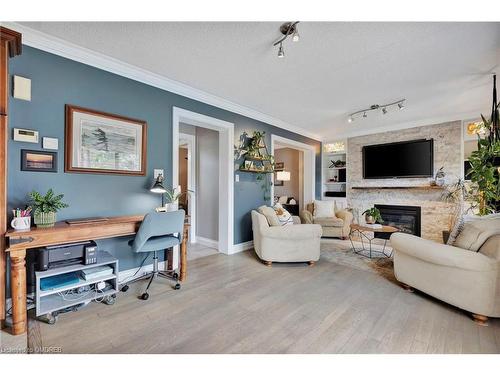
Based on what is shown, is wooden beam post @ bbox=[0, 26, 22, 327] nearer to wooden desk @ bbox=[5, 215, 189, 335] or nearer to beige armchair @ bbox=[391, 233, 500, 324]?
wooden desk @ bbox=[5, 215, 189, 335]

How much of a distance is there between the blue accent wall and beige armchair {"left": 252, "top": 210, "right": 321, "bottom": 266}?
160 centimetres

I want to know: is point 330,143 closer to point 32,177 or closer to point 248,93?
point 248,93

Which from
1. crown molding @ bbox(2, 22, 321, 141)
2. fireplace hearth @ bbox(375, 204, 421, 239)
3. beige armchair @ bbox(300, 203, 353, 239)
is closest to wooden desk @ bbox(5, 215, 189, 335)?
crown molding @ bbox(2, 22, 321, 141)

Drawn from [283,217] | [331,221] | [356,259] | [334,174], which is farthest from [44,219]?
[334,174]

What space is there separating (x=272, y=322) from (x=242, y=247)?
7.00ft

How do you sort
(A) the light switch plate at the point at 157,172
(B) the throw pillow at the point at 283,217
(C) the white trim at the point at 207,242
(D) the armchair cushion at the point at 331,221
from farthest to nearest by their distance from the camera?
(D) the armchair cushion at the point at 331,221 < (C) the white trim at the point at 207,242 < (B) the throw pillow at the point at 283,217 < (A) the light switch plate at the point at 157,172

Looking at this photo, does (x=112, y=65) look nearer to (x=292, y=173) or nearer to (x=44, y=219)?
(x=44, y=219)

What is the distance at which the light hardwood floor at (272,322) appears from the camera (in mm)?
1507

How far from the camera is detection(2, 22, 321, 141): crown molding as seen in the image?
1.96 metres

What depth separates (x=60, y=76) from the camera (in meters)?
2.13

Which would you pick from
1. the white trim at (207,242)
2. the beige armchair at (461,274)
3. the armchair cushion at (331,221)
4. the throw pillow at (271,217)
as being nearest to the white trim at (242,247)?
the white trim at (207,242)

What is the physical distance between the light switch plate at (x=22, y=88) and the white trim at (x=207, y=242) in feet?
10.2

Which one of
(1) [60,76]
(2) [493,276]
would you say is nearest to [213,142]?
(1) [60,76]

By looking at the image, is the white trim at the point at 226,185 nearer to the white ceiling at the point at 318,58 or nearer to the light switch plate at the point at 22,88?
the white ceiling at the point at 318,58
